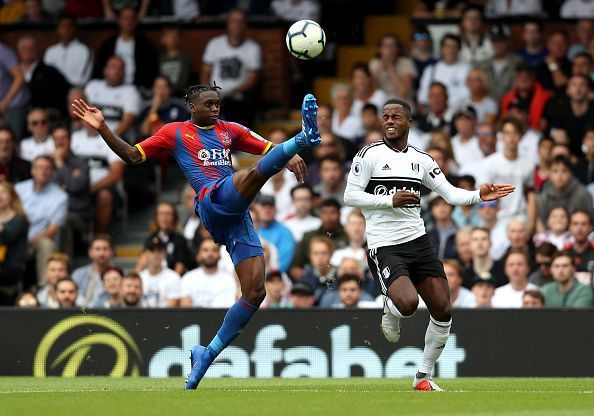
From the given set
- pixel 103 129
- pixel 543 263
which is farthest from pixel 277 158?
pixel 543 263

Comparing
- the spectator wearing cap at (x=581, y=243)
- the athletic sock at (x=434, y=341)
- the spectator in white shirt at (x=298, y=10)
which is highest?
the spectator in white shirt at (x=298, y=10)

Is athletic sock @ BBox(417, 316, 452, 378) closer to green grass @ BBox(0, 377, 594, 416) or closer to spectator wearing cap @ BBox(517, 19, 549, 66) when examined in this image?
green grass @ BBox(0, 377, 594, 416)

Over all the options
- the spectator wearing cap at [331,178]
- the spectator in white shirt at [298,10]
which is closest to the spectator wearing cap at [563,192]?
the spectator wearing cap at [331,178]

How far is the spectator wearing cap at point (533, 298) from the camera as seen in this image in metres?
15.3

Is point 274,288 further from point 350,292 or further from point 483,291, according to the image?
point 483,291

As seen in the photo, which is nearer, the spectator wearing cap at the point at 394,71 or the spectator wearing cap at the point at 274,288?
the spectator wearing cap at the point at 274,288

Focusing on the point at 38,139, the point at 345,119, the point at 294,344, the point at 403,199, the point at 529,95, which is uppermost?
the point at 529,95

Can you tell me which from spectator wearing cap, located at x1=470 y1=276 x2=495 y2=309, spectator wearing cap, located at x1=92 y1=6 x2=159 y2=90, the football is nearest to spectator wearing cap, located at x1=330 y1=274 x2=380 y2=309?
spectator wearing cap, located at x1=470 y1=276 x2=495 y2=309

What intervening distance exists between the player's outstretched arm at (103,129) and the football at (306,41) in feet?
5.81

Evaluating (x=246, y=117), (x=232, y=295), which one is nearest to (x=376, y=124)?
(x=246, y=117)

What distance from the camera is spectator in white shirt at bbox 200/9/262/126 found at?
20.4 metres

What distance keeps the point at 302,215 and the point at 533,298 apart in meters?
3.64

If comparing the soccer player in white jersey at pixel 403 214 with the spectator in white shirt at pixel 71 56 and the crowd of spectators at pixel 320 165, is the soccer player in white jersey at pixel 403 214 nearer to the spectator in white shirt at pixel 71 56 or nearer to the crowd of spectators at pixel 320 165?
the crowd of spectators at pixel 320 165

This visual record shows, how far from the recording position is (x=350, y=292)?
15.7 meters
